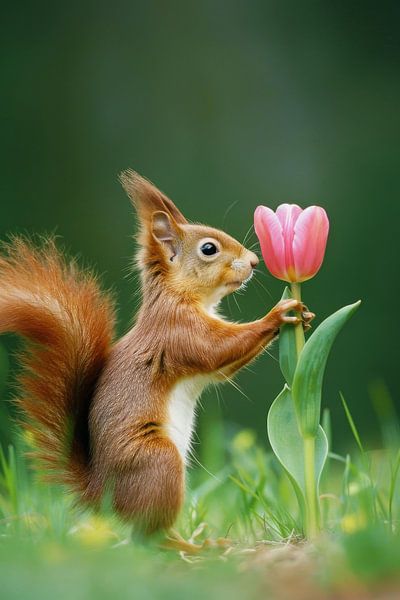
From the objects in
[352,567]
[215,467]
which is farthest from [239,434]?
[352,567]

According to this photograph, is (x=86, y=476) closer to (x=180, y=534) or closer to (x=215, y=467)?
(x=180, y=534)

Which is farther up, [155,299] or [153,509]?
[155,299]

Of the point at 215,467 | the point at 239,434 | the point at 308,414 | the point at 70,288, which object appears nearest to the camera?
the point at 308,414

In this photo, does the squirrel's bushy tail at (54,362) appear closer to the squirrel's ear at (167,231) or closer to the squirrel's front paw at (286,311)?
the squirrel's ear at (167,231)

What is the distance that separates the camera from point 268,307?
382 cm

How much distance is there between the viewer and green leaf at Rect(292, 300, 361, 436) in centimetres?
139

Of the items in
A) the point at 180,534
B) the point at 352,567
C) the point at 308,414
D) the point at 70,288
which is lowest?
the point at 180,534

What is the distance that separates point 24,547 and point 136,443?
36 cm

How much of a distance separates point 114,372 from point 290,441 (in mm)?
312

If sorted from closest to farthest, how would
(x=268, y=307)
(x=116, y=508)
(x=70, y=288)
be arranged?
1. (x=116, y=508)
2. (x=70, y=288)
3. (x=268, y=307)

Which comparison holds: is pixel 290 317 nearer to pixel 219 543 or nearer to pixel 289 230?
pixel 289 230

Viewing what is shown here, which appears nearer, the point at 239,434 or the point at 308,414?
the point at 308,414

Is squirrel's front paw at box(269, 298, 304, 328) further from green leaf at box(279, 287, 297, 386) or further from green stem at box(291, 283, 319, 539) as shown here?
green stem at box(291, 283, 319, 539)

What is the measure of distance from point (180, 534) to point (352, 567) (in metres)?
0.71
